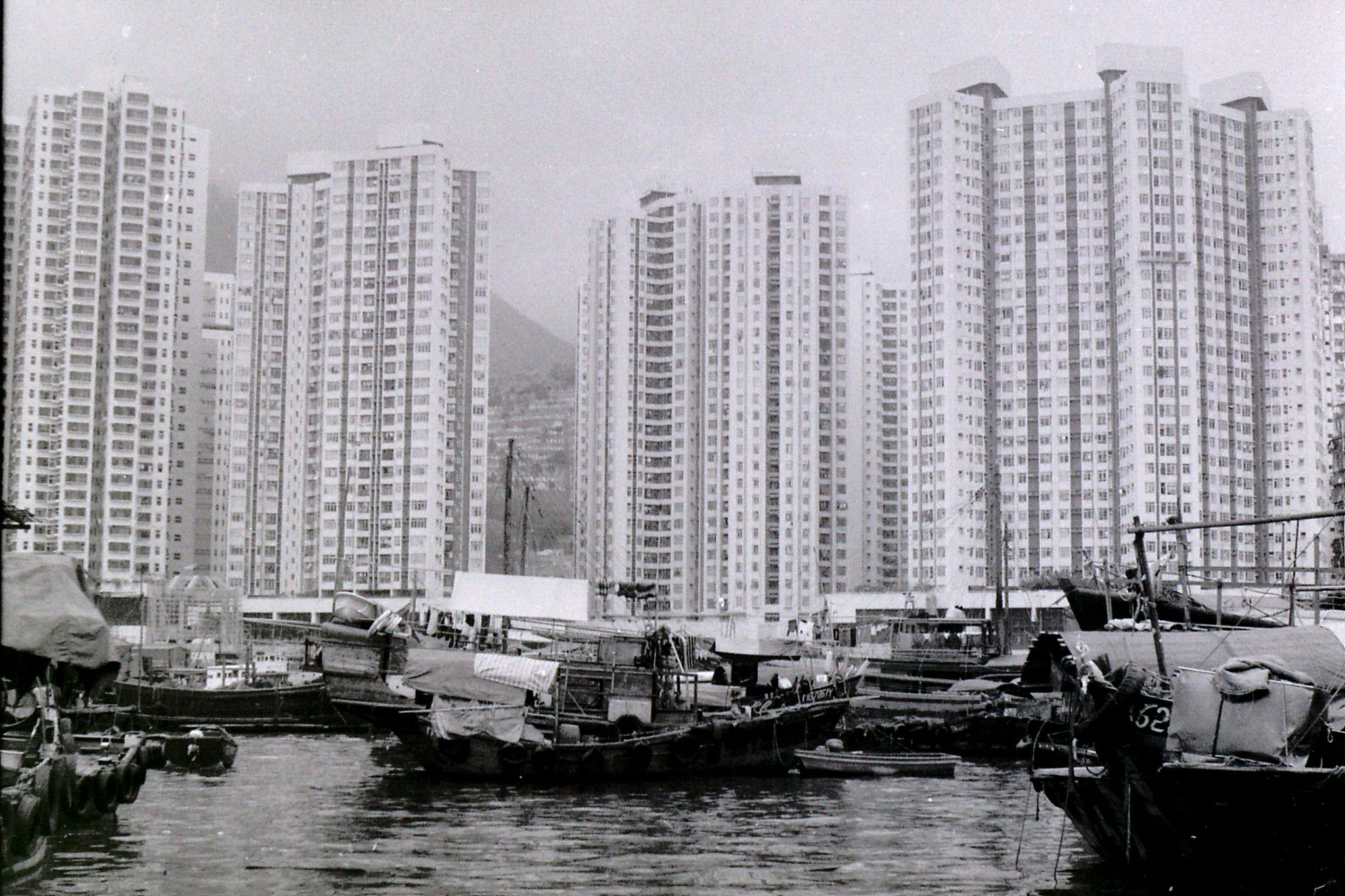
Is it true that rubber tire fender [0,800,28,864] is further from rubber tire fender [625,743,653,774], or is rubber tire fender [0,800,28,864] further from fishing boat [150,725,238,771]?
fishing boat [150,725,238,771]

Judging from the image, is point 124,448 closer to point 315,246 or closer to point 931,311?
point 315,246

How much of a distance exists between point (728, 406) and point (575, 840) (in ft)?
143

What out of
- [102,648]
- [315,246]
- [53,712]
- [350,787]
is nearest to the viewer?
[102,648]

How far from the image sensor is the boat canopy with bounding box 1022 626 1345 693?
37.6ft

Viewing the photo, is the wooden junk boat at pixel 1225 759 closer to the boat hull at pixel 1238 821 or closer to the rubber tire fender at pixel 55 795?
the boat hull at pixel 1238 821

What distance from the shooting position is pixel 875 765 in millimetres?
21766

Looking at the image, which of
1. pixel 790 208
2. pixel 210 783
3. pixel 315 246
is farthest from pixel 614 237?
pixel 210 783

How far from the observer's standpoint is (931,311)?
50.0 metres

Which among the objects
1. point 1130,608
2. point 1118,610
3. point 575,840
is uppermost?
point 1130,608

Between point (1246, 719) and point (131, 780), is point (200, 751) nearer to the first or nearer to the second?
point (131, 780)

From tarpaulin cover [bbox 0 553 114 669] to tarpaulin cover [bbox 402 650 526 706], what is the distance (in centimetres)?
1399

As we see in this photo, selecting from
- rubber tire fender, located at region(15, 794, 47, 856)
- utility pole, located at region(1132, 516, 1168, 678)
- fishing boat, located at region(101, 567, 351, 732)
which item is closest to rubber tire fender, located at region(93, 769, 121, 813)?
rubber tire fender, located at region(15, 794, 47, 856)

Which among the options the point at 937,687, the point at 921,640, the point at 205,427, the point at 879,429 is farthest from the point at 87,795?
the point at 879,429

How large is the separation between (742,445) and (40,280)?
28626 mm
